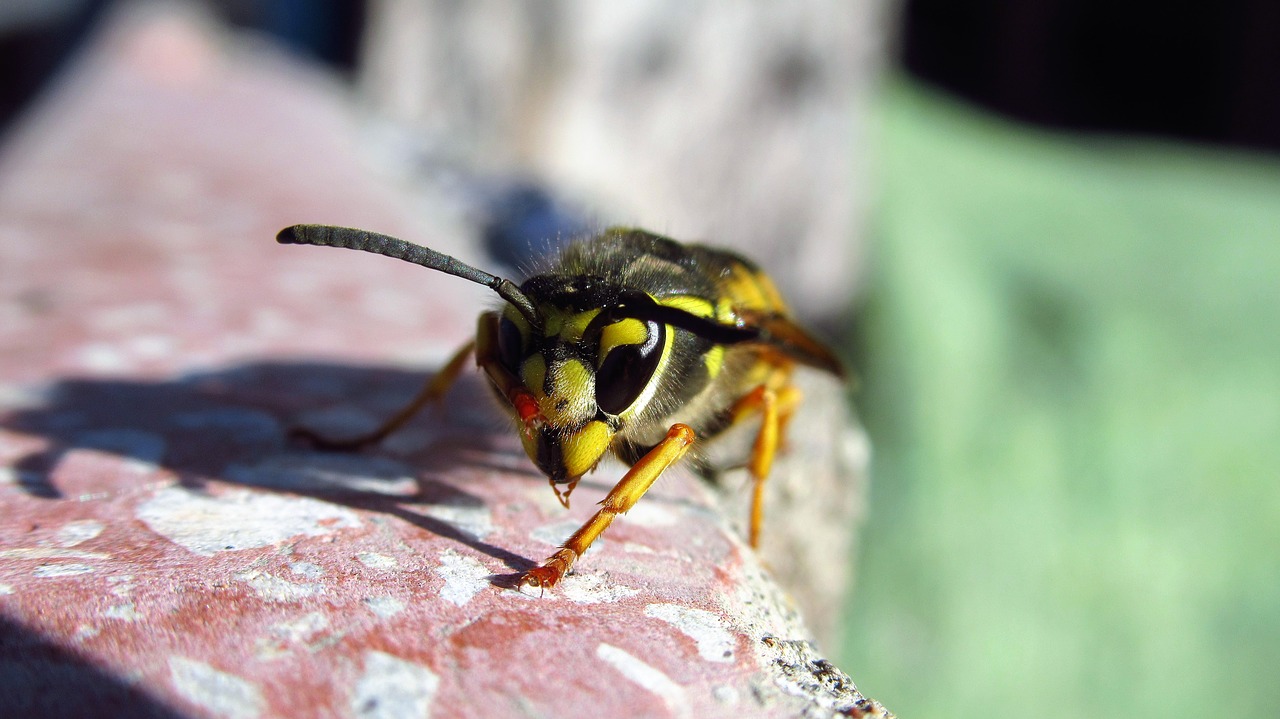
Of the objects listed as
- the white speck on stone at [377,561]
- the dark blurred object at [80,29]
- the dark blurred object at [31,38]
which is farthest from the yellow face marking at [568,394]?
the dark blurred object at [31,38]

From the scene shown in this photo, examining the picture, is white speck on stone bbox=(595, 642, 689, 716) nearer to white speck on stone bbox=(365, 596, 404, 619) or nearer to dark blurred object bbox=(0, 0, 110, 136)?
white speck on stone bbox=(365, 596, 404, 619)

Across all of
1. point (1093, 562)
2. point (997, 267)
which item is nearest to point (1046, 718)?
point (1093, 562)

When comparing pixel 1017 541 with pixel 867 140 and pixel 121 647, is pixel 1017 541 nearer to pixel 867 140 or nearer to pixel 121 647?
pixel 867 140

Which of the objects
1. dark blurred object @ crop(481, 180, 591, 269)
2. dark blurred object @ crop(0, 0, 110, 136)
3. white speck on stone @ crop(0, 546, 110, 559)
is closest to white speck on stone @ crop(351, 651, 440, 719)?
white speck on stone @ crop(0, 546, 110, 559)

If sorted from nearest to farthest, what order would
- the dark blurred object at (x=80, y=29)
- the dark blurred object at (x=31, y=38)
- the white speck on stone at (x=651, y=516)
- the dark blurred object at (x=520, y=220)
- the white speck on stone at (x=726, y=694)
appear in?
the white speck on stone at (x=726, y=694) → the white speck on stone at (x=651, y=516) → the dark blurred object at (x=520, y=220) → the dark blurred object at (x=80, y=29) → the dark blurred object at (x=31, y=38)

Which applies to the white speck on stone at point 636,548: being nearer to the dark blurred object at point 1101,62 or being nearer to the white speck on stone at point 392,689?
the white speck on stone at point 392,689
